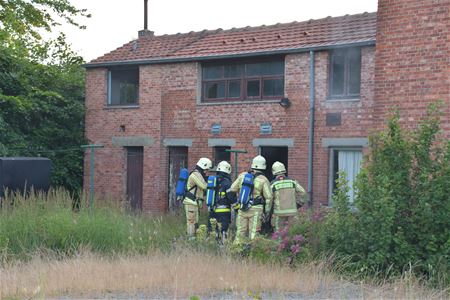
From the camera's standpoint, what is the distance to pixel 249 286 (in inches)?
336

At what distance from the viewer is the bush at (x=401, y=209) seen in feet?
31.0

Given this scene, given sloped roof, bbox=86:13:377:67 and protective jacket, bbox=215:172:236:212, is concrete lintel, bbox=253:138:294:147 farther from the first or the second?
protective jacket, bbox=215:172:236:212

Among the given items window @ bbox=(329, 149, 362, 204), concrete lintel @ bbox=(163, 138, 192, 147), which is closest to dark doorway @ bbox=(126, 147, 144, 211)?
concrete lintel @ bbox=(163, 138, 192, 147)

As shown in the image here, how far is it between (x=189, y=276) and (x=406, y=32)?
599 cm

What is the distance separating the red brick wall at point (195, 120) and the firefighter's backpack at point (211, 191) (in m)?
5.29

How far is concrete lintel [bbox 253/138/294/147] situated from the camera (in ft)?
66.1

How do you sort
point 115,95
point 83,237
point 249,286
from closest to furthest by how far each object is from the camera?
point 249,286
point 83,237
point 115,95

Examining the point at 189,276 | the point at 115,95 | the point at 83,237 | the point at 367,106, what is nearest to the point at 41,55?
the point at 115,95

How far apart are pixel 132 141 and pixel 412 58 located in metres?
13.4

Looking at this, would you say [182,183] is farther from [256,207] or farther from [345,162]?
[345,162]

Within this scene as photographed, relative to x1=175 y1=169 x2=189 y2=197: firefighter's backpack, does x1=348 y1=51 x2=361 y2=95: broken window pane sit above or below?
above

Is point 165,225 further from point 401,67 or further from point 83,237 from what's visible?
point 401,67

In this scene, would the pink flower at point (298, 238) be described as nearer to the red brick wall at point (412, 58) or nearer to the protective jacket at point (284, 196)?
the red brick wall at point (412, 58)

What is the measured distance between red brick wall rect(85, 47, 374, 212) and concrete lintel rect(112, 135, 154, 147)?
159 millimetres
